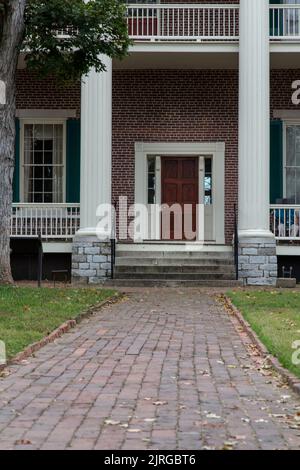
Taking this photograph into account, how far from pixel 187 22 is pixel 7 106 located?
263 inches

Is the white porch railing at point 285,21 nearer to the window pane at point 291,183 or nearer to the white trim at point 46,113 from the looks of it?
the window pane at point 291,183

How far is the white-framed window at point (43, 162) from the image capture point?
20.2m

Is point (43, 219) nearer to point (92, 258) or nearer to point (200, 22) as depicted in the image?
point (92, 258)

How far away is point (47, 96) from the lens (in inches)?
794

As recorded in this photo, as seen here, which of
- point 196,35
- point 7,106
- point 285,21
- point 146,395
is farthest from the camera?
point 196,35

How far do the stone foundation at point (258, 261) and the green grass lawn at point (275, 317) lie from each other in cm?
246

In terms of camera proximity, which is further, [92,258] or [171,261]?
[171,261]

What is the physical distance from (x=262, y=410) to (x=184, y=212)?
48.3 ft

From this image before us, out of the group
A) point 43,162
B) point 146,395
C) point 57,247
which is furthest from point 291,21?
point 146,395
